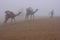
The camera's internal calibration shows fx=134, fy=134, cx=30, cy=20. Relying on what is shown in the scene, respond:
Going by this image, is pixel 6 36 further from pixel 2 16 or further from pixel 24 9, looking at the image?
pixel 24 9

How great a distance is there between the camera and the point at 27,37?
1526 millimetres

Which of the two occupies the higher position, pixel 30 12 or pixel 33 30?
pixel 30 12

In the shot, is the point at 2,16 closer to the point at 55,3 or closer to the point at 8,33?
the point at 8,33

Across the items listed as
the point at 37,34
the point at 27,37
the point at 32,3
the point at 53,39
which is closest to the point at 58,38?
the point at 53,39

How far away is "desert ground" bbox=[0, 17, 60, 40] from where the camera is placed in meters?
1.51

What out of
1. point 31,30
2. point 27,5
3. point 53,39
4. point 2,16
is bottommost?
point 53,39

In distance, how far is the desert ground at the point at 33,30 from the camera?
4.96ft

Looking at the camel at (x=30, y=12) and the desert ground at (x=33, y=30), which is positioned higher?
the camel at (x=30, y=12)

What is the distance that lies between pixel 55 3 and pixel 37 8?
0.24 metres

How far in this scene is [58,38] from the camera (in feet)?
5.10

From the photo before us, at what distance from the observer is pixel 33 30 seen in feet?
5.14

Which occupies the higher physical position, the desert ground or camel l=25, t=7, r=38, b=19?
camel l=25, t=7, r=38, b=19

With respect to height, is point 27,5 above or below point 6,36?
above

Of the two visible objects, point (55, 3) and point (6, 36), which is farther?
point (55, 3)
